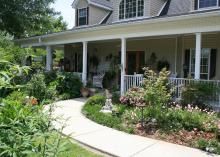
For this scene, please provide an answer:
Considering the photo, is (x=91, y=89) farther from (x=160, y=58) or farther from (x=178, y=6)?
(x=178, y=6)

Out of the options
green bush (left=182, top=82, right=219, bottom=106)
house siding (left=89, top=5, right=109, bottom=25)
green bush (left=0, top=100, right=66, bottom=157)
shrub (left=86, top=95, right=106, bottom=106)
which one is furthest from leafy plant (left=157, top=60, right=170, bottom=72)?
green bush (left=0, top=100, right=66, bottom=157)

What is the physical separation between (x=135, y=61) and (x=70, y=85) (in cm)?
462

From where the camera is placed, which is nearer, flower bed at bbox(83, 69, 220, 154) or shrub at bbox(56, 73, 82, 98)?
Answer: flower bed at bbox(83, 69, 220, 154)

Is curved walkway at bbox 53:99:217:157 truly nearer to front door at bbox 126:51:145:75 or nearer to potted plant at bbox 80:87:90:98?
potted plant at bbox 80:87:90:98

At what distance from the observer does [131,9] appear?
16797 millimetres

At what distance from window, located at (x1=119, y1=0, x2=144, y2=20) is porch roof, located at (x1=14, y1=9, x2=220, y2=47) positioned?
2696 mm

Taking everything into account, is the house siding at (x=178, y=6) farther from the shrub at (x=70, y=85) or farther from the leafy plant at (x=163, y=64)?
the shrub at (x=70, y=85)

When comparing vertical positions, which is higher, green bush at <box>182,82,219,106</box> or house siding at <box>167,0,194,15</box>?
house siding at <box>167,0,194,15</box>

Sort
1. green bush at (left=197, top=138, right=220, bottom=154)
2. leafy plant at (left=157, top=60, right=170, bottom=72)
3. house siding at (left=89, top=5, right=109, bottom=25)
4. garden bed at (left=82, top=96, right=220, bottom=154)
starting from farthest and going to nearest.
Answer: house siding at (left=89, top=5, right=109, bottom=25)
leafy plant at (left=157, top=60, right=170, bottom=72)
garden bed at (left=82, top=96, right=220, bottom=154)
green bush at (left=197, top=138, right=220, bottom=154)

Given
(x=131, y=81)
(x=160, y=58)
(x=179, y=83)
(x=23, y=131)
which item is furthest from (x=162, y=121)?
(x=160, y=58)

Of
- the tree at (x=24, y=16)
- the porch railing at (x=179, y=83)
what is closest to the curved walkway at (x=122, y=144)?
the porch railing at (x=179, y=83)

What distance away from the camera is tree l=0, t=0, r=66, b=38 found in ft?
83.3

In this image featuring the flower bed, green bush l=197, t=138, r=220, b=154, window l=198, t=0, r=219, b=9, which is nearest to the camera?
green bush l=197, t=138, r=220, b=154

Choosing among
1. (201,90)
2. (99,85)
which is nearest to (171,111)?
(201,90)
